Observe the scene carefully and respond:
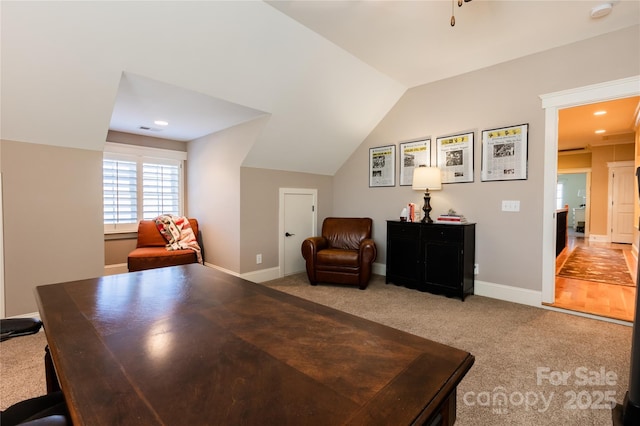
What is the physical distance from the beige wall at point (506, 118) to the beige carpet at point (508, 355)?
0.57 meters

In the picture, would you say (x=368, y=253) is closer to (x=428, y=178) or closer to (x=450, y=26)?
(x=428, y=178)

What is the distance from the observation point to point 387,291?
3.78 metres

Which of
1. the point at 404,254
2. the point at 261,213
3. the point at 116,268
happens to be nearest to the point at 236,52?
the point at 261,213

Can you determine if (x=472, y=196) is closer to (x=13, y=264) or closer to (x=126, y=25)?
(x=126, y=25)

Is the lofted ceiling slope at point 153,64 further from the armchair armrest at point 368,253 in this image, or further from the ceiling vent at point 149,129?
the armchair armrest at point 368,253

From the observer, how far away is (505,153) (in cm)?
340

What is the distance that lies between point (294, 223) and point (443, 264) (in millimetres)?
2221

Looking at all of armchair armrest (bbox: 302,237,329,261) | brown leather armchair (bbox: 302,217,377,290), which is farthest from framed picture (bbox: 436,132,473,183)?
armchair armrest (bbox: 302,237,329,261)

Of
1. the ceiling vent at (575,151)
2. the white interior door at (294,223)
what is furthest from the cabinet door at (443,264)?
the ceiling vent at (575,151)

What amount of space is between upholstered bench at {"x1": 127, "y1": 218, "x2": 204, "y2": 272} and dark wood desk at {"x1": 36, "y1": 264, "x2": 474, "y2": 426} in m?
2.73

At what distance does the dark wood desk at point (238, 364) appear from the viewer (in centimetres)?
60

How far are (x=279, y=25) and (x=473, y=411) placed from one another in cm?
309

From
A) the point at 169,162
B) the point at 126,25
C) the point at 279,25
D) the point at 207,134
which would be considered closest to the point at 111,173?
the point at 169,162

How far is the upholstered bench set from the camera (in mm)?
3715
